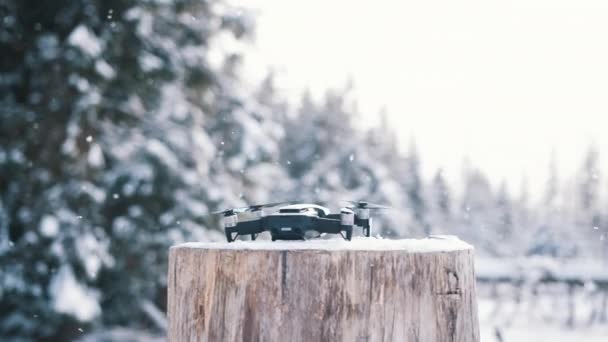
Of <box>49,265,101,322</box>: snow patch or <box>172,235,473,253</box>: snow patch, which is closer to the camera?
<box>172,235,473,253</box>: snow patch

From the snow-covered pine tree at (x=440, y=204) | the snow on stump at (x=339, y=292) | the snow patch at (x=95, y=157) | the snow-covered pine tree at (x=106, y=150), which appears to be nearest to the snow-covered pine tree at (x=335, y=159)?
the snow-covered pine tree at (x=440, y=204)

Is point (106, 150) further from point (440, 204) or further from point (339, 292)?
point (440, 204)

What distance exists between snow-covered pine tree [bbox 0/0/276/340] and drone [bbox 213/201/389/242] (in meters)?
5.44

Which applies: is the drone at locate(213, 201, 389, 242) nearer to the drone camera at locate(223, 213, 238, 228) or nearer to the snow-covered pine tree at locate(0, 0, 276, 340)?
the drone camera at locate(223, 213, 238, 228)

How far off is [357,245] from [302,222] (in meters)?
0.19

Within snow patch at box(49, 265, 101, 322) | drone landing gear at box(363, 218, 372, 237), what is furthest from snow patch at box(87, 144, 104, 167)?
drone landing gear at box(363, 218, 372, 237)

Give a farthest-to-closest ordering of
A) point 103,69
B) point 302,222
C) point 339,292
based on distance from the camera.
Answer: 1. point 103,69
2. point 302,222
3. point 339,292

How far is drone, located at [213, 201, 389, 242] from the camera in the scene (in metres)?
2.04

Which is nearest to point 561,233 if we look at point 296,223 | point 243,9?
point 243,9

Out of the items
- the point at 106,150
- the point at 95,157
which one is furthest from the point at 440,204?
the point at 95,157

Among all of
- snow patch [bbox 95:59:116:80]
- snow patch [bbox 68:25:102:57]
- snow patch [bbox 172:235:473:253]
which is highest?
snow patch [bbox 68:25:102:57]

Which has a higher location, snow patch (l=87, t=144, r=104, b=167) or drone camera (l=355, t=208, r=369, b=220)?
snow patch (l=87, t=144, r=104, b=167)

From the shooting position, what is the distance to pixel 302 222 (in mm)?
2051

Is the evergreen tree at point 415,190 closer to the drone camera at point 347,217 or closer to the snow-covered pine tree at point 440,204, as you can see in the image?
the snow-covered pine tree at point 440,204
